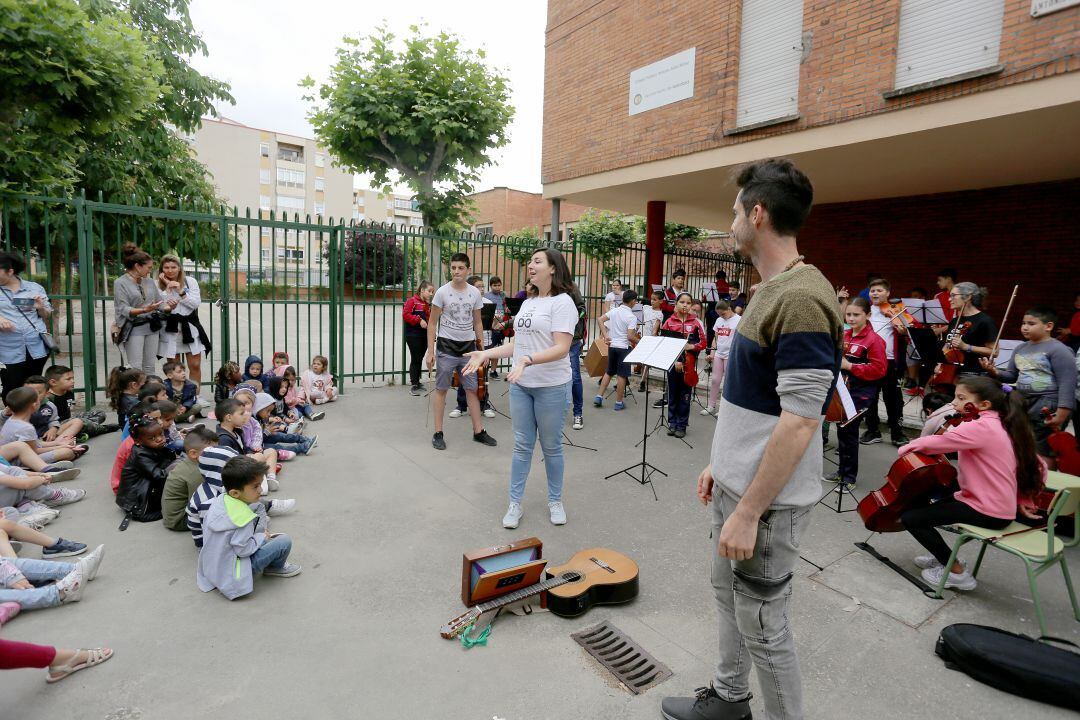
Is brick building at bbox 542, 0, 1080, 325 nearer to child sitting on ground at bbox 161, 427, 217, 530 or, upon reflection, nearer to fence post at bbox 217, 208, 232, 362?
fence post at bbox 217, 208, 232, 362

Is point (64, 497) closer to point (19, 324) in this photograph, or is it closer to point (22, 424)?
point (22, 424)

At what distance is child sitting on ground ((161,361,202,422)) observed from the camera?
20.4ft

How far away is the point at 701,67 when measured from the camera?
32.7ft

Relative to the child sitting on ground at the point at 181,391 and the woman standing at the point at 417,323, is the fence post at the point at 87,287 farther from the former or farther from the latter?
the woman standing at the point at 417,323

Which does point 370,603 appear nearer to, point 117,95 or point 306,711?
point 306,711

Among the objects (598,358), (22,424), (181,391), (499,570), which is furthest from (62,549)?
(598,358)

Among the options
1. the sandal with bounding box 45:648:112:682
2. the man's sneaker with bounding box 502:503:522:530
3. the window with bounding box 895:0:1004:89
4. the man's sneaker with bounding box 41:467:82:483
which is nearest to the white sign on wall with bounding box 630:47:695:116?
the window with bounding box 895:0:1004:89

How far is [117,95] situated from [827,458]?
27.6ft

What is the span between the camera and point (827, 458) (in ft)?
20.3

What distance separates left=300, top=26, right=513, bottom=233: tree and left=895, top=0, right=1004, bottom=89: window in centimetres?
917

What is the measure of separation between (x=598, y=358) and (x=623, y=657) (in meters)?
5.96

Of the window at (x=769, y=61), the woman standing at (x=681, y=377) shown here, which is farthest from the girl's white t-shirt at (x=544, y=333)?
the window at (x=769, y=61)

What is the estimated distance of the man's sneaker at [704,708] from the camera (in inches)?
90.0

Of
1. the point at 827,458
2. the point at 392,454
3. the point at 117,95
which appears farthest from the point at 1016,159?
the point at 117,95
